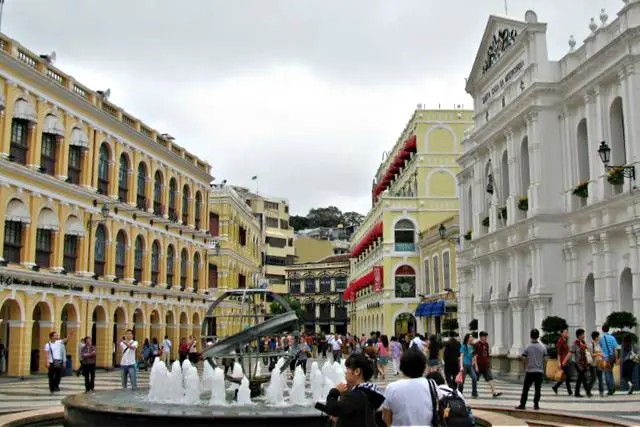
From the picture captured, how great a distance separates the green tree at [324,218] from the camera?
147 meters

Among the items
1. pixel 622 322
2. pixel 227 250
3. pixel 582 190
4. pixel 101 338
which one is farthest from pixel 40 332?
pixel 227 250

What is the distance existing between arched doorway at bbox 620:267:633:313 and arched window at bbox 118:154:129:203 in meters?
24.9

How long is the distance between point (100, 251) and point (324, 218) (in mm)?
110902

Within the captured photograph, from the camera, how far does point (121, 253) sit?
38.6 metres

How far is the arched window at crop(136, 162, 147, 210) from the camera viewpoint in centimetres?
4059

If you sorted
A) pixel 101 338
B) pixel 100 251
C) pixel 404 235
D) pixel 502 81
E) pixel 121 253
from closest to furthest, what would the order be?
pixel 502 81
pixel 101 338
pixel 100 251
pixel 121 253
pixel 404 235

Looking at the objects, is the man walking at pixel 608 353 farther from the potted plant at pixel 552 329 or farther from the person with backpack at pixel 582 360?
the potted plant at pixel 552 329

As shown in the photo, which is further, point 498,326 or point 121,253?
point 121,253

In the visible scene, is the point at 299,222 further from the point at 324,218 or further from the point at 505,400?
the point at 505,400

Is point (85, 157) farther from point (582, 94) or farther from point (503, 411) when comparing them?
point (503, 411)

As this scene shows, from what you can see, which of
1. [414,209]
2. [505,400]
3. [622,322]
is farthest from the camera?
[414,209]

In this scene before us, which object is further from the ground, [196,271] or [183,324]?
[196,271]

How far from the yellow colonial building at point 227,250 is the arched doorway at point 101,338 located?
16.8 metres

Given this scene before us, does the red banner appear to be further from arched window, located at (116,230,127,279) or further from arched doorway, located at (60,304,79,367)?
arched doorway, located at (60,304,79,367)
